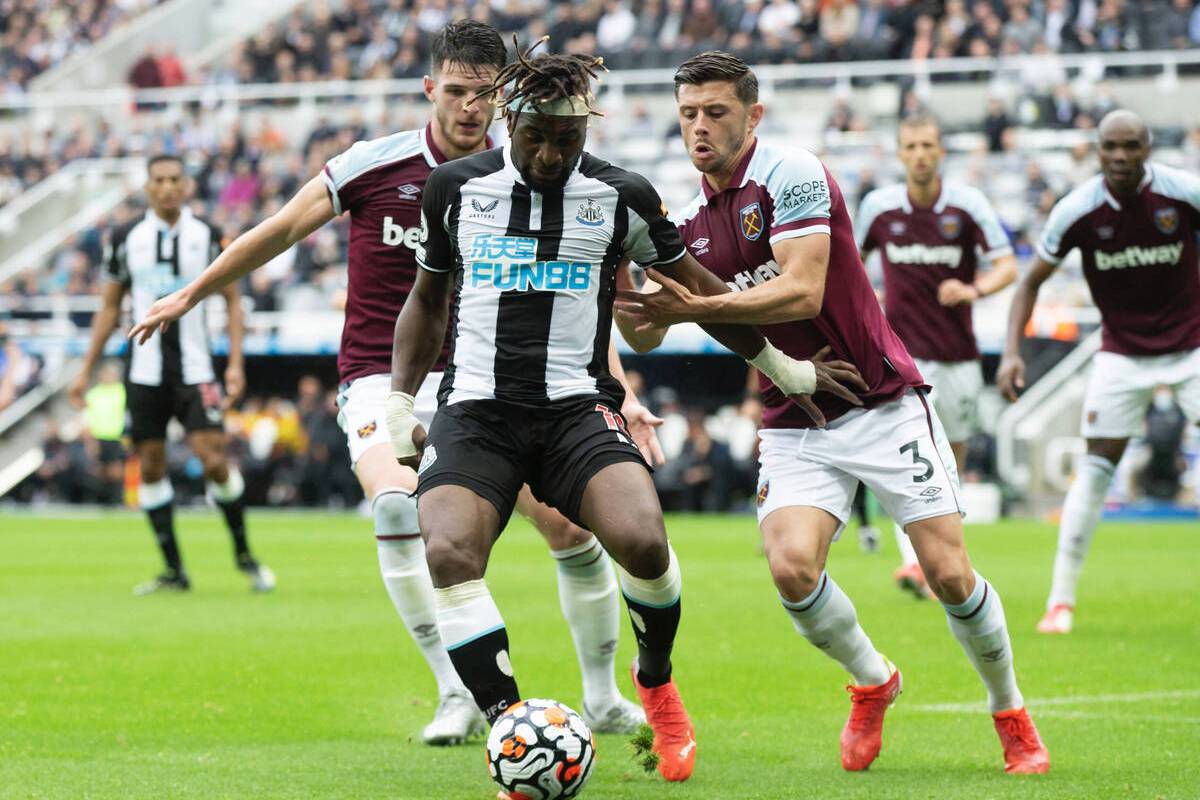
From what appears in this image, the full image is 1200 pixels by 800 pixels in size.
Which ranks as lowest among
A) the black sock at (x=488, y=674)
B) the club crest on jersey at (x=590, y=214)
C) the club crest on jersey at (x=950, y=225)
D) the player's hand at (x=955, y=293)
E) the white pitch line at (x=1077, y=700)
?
the white pitch line at (x=1077, y=700)

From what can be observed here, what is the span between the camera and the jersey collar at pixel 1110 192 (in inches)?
369

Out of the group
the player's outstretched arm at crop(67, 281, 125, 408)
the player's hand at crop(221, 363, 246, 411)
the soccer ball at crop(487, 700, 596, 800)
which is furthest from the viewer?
the player's outstretched arm at crop(67, 281, 125, 408)

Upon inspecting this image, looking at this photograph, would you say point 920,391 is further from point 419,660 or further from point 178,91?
point 178,91

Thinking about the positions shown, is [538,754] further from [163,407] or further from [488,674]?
[163,407]

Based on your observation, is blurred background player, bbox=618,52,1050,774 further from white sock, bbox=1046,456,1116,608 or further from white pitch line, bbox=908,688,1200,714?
white sock, bbox=1046,456,1116,608

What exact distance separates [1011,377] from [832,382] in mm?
3437

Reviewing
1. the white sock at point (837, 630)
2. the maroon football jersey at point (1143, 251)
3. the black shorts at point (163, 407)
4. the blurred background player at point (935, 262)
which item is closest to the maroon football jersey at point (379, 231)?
the white sock at point (837, 630)

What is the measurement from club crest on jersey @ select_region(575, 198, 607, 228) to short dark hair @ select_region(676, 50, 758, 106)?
0.66 meters

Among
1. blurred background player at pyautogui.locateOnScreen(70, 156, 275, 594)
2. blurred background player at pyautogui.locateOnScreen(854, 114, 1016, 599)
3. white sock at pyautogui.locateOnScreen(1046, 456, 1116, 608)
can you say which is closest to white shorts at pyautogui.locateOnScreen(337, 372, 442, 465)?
white sock at pyautogui.locateOnScreen(1046, 456, 1116, 608)

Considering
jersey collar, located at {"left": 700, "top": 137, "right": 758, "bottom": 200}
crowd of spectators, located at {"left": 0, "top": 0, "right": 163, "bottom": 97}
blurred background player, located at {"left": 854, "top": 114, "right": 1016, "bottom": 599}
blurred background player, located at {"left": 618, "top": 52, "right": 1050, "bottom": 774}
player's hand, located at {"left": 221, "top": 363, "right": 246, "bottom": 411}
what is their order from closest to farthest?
1. blurred background player, located at {"left": 618, "top": 52, "right": 1050, "bottom": 774}
2. jersey collar, located at {"left": 700, "top": 137, "right": 758, "bottom": 200}
3. blurred background player, located at {"left": 854, "top": 114, "right": 1016, "bottom": 599}
4. player's hand, located at {"left": 221, "top": 363, "right": 246, "bottom": 411}
5. crowd of spectators, located at {"left": 0, "top": 0, "right": 163, "bottom": 97}

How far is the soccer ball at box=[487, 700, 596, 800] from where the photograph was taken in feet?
16.5

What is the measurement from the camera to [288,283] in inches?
1137

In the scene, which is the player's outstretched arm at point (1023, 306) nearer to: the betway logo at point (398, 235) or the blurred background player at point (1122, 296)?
the blurred background player at point (1122, 296)

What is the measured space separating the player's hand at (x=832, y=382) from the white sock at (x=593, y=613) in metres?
1.08
